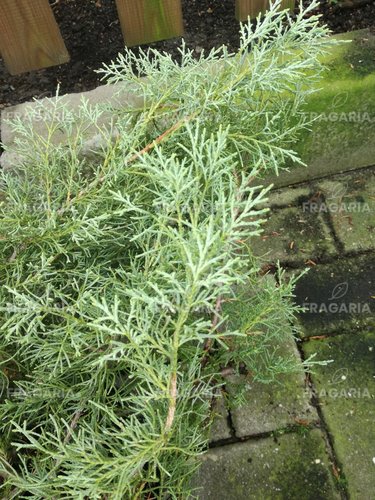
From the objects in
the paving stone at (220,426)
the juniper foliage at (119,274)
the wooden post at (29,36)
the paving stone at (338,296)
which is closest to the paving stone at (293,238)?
the paving stone at (338,296)

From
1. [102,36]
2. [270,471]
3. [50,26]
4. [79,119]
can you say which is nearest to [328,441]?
[270,471]

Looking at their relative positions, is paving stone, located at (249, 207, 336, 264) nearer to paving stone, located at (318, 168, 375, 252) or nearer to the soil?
paving stone, located at (318, 168, 375, 252)

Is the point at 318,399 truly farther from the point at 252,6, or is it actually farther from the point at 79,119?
the point at 252,6

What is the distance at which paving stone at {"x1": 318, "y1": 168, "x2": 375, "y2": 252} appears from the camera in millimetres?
2771

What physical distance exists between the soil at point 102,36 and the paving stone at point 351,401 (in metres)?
1.90

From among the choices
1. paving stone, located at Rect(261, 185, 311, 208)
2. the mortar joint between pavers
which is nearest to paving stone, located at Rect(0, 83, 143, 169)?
paving stone, located at Rect(261, 185, 311, 208)

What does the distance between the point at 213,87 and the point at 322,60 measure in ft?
4.45

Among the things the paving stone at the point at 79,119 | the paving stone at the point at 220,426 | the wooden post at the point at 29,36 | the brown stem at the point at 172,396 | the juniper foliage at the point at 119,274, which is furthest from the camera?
the wooden post at the point at 29,36

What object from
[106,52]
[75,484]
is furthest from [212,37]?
[75,484]

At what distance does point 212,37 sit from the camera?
3168 mm

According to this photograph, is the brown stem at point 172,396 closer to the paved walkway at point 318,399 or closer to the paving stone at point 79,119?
the paved walkway at point 318,399

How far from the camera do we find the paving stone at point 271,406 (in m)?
2.23

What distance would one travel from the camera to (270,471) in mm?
2123

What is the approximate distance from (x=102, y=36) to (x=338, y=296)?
2170 mm
